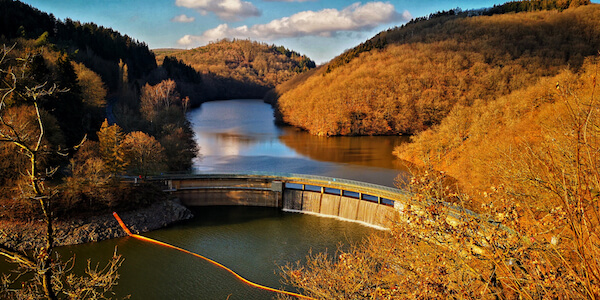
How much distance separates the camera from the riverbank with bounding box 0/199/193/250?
2478cm

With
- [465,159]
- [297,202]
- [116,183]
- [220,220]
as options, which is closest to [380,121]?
[465,159]

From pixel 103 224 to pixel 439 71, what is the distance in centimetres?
7311

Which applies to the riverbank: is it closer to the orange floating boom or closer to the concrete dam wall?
the orange floating boom

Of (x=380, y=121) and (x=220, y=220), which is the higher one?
(x=380, y=121)

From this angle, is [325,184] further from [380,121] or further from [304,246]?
[380,121]

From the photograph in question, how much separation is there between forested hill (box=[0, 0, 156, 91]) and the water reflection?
74.4 feet

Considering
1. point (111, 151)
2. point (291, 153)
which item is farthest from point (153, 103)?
point (111, 151)

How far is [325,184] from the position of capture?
34469 mm

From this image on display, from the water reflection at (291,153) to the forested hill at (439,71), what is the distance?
585 cm

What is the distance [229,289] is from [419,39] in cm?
9675

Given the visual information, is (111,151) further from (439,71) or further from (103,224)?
(439,71)

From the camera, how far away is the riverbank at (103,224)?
24778 millimetres

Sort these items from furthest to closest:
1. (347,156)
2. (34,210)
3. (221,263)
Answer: (347,156) → (34,210) → (221,263)

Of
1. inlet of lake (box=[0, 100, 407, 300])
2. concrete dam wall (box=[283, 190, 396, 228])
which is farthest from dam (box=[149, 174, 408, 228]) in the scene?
inlet of lake (box=[0, 100, 407, 300])
